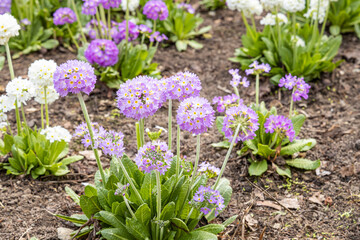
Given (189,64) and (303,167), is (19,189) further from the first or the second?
(189,64)

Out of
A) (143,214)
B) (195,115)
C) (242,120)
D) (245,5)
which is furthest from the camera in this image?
(245,5)

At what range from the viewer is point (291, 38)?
211 inches

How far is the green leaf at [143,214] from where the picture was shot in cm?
266

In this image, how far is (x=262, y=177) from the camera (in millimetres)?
3953

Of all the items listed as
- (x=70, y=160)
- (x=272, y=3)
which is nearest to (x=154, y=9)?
(x=272, y=3)

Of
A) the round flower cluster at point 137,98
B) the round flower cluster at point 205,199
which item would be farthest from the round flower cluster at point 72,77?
the round flower cluster at point 205,199

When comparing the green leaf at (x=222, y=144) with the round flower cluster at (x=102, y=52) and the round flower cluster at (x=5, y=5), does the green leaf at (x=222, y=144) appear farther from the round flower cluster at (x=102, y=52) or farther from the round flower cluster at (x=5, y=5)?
the round flower cluster at (x=5, y=5)

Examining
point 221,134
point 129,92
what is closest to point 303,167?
point 221,134

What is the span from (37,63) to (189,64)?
289 centimetres

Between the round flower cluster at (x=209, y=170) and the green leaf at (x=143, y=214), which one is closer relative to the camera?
the green leaf at (x=143, y=214)

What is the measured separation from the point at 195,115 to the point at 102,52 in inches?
112

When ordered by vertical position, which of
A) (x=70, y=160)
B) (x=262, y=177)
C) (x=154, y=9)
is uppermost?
(x=154, y=9)

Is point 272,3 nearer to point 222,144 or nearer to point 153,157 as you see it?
point 222,144

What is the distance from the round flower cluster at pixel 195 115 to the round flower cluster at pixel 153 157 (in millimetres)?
198
